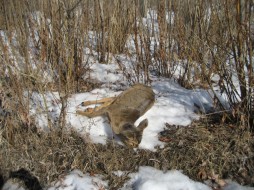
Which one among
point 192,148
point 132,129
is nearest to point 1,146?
point 132,129

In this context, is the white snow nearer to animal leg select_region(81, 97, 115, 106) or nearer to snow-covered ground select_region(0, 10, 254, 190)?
snow-covered ground select_region(0, 10, 254, 190)

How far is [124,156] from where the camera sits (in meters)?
2.38

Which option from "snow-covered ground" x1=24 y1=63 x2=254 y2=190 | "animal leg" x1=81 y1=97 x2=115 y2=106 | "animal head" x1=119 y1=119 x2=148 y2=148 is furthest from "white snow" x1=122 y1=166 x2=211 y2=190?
"animal leg" x1=81 y1=97 x2=115 y2=106

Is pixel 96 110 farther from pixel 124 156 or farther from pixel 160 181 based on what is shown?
pixel 160 181

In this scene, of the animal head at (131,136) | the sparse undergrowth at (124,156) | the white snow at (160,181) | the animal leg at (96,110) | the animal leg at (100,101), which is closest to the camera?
the white snow at (160,181)

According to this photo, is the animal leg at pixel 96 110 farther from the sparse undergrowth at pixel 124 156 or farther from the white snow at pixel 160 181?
the white snow at pixel 160 181

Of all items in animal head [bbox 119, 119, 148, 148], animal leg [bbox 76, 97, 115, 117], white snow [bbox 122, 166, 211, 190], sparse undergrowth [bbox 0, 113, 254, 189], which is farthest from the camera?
animal leg [bbox 76, 97, 115, 117]

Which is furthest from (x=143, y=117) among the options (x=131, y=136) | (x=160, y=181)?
(x=160, y=181)

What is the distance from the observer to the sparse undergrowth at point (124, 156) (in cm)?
223

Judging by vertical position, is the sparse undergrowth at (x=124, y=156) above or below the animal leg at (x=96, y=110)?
below

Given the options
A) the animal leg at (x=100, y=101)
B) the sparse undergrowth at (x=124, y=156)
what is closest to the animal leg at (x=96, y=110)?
the animal leg at (x=100, y=101)

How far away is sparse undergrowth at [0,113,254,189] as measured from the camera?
2.23 m

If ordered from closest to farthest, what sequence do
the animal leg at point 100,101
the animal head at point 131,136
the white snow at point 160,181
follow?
1. the white snow at point 160,181
2. the animal head at point 131,136
3. the animal leg at point 100,101

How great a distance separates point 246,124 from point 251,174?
45cm
